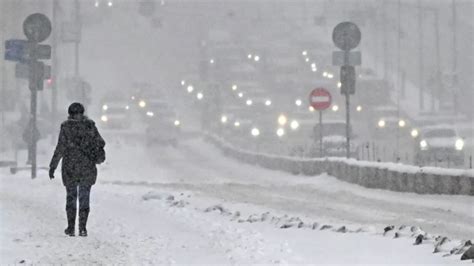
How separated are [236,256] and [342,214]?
7207mm

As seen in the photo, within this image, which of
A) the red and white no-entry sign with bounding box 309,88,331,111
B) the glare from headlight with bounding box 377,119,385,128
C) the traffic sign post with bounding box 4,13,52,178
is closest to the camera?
the traffic sign post with bounding box 4,13,52,178

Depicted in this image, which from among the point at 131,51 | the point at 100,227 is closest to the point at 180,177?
the point at 100,227

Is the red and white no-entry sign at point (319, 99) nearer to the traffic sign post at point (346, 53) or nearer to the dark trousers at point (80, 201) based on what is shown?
the traffic sign post at point (346, 53)

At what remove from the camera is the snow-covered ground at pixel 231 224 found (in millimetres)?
11195

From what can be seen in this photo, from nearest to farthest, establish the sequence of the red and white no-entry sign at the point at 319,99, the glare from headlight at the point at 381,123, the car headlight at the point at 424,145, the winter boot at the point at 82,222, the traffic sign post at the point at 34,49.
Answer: the winter boot at the point at 82,222 → the traffic sign post at the point at 34,49 → the red and white no-entry sign at the point at 319,99 → the car headlight at the point at 424,145 → the glare from headlight at the point at 381,123

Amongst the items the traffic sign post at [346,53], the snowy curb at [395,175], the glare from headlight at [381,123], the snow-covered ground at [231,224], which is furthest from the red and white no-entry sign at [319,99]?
the glare from headlight at [381,123]

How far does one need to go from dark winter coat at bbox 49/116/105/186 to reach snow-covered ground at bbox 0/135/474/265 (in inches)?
31.5

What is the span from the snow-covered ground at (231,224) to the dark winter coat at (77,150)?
801 millimetres

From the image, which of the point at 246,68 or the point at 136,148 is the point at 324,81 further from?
the point at 136,148

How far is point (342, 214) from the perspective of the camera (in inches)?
715

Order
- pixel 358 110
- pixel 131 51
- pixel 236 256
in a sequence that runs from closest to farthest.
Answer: pixel 236 256 < pixel 358 110 < pixel 131 51

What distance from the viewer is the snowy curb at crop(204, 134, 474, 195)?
20.5 metres

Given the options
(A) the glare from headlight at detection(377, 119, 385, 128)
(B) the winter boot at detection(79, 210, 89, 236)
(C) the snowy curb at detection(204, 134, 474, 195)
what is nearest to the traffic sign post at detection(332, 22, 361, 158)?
(C) the snowy curb at detection(204, 134, 474, 195)

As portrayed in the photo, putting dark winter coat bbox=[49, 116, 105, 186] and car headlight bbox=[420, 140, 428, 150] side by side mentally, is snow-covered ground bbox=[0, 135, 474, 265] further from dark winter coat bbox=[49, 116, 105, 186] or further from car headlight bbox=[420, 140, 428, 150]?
car headlight bbox=[420, 140, 428, 150]
